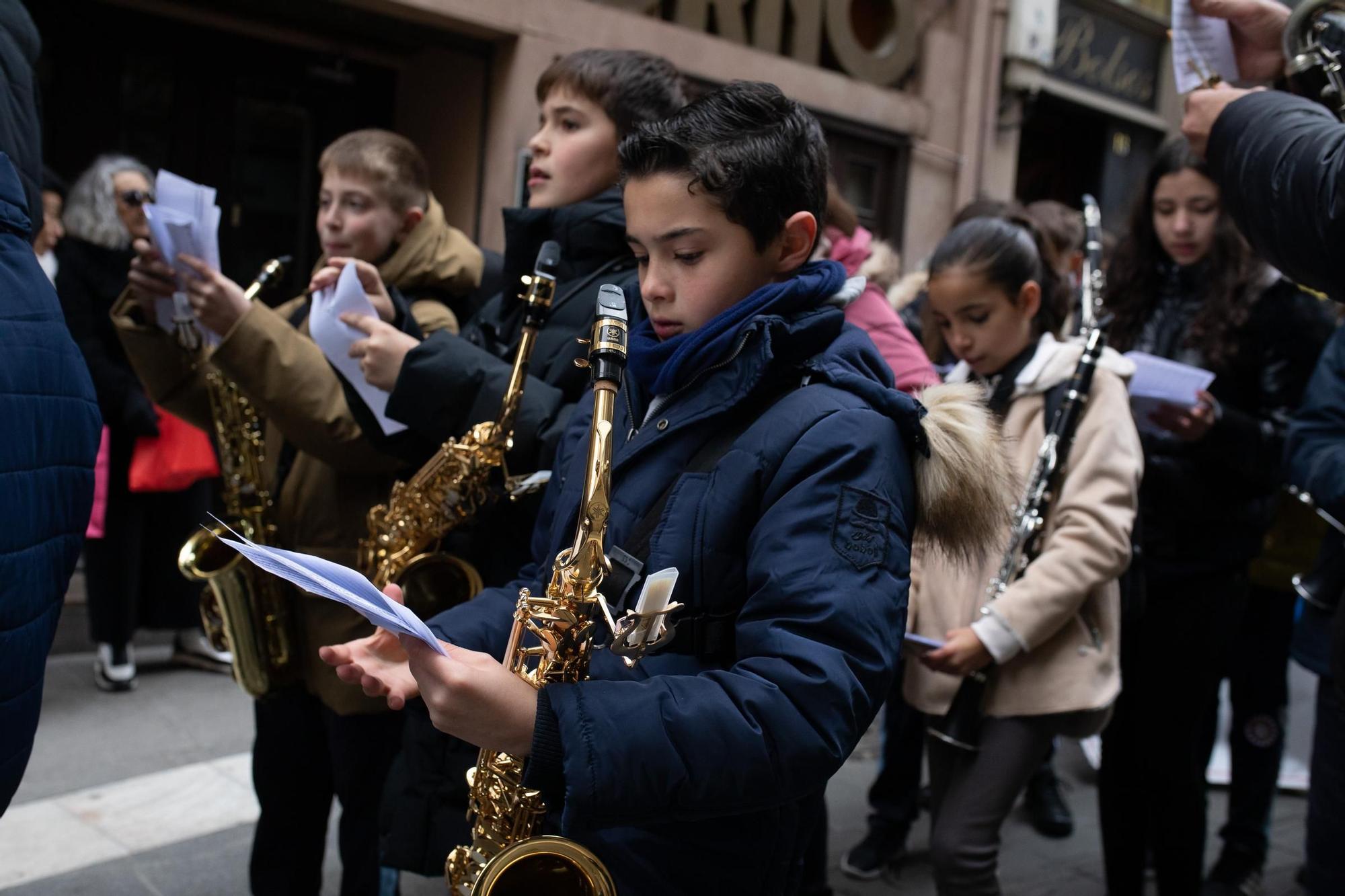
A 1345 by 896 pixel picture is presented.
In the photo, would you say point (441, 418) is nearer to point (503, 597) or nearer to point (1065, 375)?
point (503, 597)

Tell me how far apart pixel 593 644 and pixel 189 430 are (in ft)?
13.5

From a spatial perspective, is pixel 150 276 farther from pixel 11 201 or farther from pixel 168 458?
pixel 168 458

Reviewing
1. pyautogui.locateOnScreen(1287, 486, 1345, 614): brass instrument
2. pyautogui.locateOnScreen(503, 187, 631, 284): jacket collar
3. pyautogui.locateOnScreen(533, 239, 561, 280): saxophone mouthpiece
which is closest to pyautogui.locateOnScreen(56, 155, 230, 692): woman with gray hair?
pyautogui.locateOnScreen(503, 187, 631, 284): jacket collar

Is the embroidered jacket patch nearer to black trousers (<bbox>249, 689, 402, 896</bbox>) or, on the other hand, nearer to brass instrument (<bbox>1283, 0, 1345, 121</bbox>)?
brass instrument (<bbox>1283, 0, 1345, 121</bbox>)

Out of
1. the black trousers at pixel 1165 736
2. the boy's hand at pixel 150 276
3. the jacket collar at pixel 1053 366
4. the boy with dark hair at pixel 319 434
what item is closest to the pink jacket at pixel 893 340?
the jacket collar at pixel 1053 366

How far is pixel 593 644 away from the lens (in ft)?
5.52

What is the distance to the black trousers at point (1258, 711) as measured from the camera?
3965 millimetres

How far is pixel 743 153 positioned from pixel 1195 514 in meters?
2.29

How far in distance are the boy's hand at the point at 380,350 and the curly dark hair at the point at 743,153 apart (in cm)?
90

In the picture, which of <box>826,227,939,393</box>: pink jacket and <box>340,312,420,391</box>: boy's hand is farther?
<box>826,227,939,393</box>: pink jacket

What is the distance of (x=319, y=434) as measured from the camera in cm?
270

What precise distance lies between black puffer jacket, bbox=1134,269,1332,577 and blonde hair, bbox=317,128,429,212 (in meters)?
2.26

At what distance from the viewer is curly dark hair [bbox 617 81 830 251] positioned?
174 centimetres

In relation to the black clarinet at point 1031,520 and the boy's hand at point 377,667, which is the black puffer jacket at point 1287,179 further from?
the boy's hand at point 377,667
